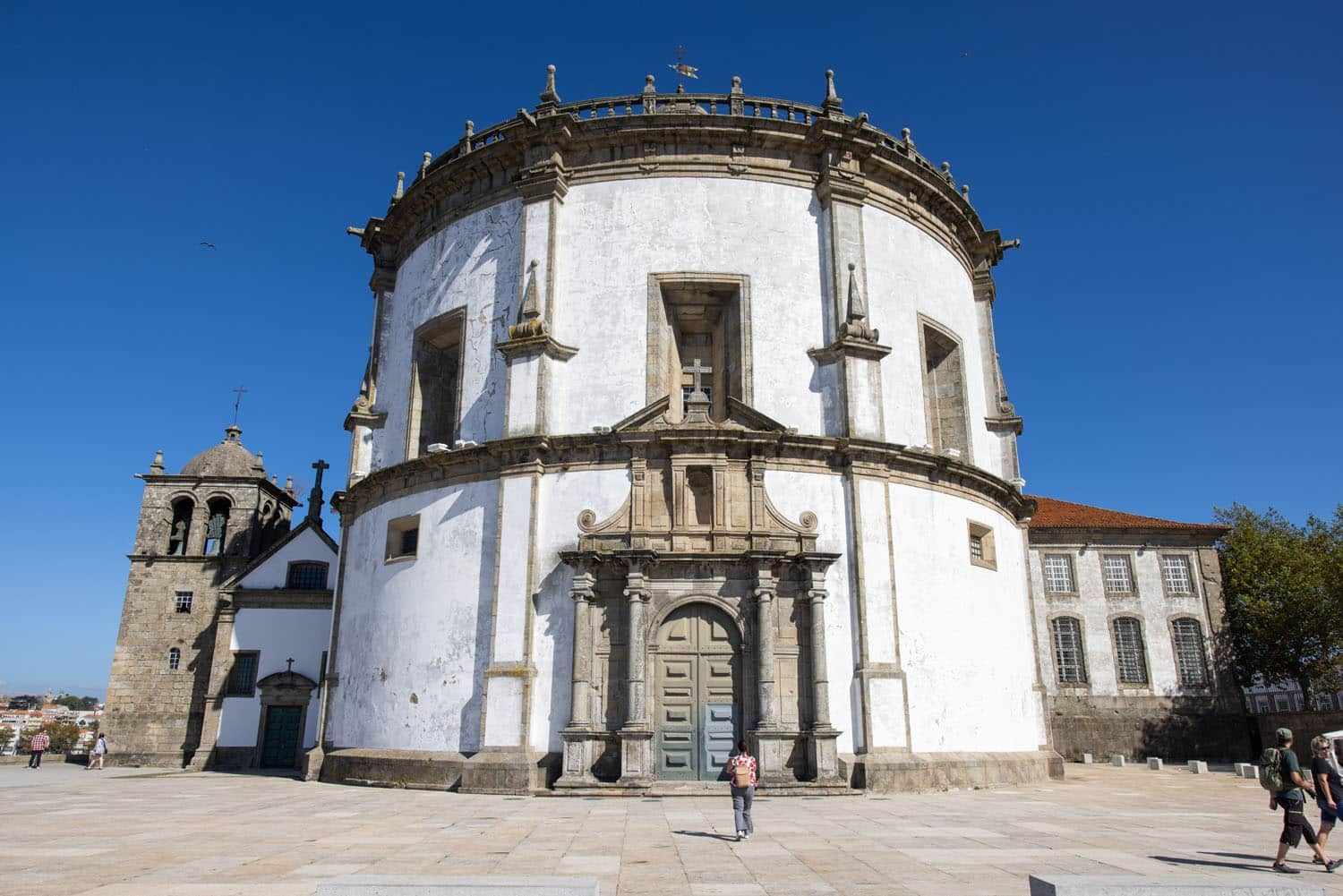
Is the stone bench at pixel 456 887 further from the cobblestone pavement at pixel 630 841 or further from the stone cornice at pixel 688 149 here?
the stone cornice at pixel 688 149

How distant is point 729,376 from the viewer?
19609 mm

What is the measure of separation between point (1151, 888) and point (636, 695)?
38.2 feet

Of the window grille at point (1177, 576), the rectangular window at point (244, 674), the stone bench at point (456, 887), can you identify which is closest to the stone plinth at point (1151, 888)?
the stone bench at point (456, 887)

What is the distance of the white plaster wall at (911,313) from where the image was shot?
20.2 m

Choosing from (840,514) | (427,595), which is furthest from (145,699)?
(840,514)

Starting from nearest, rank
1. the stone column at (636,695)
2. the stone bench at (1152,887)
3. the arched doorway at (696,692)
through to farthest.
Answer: the stone bench at (1152,887), the stone column at (636,695), the arched doorway at (696,692)

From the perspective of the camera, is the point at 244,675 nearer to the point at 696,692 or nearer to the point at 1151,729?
the point at 696,692

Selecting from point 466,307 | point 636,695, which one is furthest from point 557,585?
point 466,307

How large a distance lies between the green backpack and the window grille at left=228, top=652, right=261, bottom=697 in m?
27.9

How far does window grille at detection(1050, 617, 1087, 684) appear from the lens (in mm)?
34594

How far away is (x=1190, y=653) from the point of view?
34.8 metres

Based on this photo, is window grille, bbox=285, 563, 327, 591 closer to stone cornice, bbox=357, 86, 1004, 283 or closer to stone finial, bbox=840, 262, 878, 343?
stone cornice, bbox=357, 86, 1004, 283

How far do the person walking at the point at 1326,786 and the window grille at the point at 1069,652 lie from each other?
27.0 metres

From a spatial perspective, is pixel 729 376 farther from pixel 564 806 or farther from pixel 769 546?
pixel 564 806
